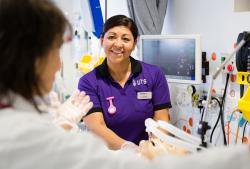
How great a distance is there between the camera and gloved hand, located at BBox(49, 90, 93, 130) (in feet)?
3.69

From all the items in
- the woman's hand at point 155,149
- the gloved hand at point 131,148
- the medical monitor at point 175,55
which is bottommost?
the gloved hand at point 131,148

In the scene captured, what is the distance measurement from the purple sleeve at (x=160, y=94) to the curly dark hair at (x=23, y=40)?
140 cm

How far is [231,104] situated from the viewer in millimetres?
2336

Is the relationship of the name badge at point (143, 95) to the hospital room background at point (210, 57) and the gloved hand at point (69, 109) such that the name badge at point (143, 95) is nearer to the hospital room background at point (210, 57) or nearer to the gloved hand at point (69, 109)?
the hospital room background at point (210, 57)

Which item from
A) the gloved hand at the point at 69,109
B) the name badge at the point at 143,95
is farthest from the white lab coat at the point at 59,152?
the name badge at the point at 143,95

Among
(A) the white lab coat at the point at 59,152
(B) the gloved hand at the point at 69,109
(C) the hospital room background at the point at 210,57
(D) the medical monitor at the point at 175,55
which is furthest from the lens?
(D) the medical monitor at the point at 175,55

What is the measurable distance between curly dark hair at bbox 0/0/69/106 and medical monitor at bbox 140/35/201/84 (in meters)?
1.69

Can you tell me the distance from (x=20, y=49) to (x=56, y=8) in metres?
0.14

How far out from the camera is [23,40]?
762mm

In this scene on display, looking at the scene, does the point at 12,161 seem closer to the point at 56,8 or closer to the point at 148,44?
the point at 56,8

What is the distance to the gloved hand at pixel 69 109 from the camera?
3.69 feet

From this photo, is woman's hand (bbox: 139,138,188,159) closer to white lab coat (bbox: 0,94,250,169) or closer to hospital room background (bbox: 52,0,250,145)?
white lab coat (bbox: 0,94,250,169)

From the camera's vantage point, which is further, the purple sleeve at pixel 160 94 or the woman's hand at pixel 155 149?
the purple sleeve at pixel 160 94

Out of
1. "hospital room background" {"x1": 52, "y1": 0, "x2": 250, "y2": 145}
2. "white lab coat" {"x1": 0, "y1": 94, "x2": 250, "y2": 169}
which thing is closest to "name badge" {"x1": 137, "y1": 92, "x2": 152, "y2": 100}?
"hospital room background" {"x1": 52, "y1": 0, "x2": 250, "y2": 145}
